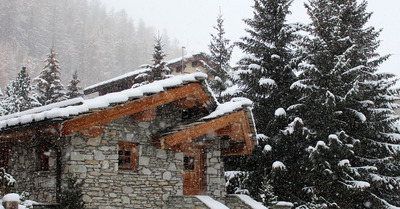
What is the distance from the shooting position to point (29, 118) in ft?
30.7

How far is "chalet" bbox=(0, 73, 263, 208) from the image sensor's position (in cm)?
948

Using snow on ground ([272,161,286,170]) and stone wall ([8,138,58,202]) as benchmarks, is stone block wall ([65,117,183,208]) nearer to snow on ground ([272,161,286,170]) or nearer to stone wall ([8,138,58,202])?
stone wall ([8,138,58,202])

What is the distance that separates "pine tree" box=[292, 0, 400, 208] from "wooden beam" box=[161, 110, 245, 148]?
4.46m

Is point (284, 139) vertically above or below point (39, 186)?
above

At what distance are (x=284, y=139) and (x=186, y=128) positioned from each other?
6736 millimetres

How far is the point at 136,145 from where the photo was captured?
10.8 meters

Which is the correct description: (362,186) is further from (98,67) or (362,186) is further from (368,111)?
(98,67)

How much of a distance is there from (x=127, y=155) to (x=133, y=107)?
4.89ft

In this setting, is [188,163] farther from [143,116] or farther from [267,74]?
[267,74]

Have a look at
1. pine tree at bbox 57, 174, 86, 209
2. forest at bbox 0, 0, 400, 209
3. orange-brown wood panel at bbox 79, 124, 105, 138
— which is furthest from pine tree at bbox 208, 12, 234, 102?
pine tree at bbox 57, 174, 86, 209

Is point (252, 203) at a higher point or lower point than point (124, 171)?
lower

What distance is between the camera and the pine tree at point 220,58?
19.7m

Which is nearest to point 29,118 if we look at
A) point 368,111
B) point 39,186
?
point 39,186

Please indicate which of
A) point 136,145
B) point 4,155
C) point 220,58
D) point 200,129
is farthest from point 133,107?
point 220,58
